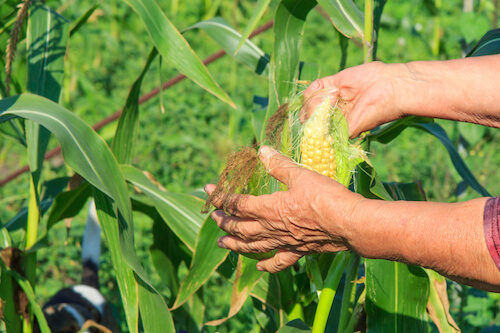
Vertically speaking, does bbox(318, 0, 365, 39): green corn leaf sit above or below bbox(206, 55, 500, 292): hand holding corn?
above

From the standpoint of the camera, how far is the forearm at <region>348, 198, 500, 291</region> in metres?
0.76

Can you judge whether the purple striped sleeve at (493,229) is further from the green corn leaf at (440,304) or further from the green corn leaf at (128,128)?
the green corn leaf at (128,128)

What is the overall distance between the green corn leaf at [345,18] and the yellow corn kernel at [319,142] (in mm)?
227

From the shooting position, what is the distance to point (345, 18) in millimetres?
1160

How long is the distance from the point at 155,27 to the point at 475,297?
150cm

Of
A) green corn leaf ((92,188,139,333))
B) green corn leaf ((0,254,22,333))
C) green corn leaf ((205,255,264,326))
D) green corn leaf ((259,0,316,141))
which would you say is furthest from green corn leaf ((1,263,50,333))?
green corn leaf ((259,0,316,141))

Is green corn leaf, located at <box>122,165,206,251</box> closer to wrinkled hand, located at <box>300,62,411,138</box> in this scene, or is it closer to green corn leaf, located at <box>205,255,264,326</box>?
green corn leaf, located at <box>205,255,264,326</box>

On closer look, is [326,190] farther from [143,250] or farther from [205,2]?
[205,2]

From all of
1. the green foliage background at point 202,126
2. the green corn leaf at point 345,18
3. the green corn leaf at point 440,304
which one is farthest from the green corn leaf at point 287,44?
the green corn leaf at point 440,304

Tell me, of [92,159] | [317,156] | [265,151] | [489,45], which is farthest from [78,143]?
[489,45]

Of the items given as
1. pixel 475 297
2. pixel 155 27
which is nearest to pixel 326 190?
pixel 155 27

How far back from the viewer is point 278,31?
4.14 ft

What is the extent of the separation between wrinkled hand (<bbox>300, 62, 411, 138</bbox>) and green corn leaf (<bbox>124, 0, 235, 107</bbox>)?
36cm

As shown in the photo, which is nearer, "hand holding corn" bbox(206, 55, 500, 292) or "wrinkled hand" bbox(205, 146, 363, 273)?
"hand holding corn" bbox(206, 55, 500, 292)
